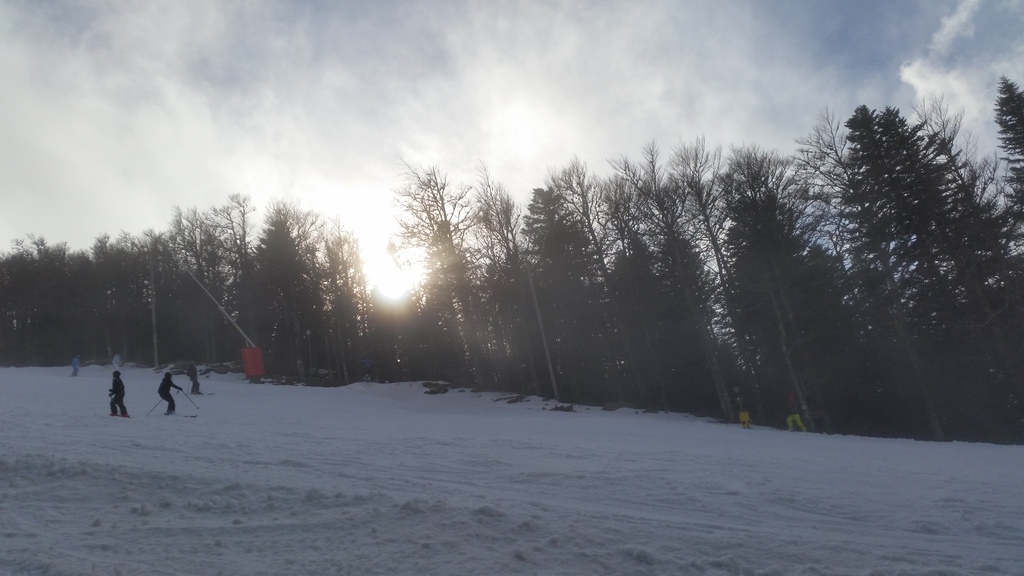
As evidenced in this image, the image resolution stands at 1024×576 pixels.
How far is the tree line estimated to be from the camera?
2786 cm

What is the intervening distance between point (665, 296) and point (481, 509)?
3520 cm

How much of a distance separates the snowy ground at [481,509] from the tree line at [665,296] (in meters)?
16.8

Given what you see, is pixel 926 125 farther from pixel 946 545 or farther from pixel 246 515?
pixel 246 515

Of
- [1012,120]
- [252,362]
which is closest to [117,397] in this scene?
[252,362]

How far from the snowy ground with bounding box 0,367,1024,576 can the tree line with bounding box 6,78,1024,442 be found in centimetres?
1676

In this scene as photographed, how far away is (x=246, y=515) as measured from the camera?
23.2 feet

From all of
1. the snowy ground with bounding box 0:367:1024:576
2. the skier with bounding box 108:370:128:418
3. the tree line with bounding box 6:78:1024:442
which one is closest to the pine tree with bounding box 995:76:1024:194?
the tree line with bounding box 6:78:1024:442

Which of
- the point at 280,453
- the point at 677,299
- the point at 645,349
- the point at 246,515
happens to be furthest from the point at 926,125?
the point at 246,515

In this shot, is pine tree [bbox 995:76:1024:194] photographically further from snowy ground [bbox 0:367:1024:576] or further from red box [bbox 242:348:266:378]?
red box [bbox 242:348:266:378]

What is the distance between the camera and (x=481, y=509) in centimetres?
700

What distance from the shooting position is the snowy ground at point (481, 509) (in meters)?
5.66

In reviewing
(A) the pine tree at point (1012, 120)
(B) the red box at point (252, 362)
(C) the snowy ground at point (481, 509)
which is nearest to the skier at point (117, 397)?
(C) the snowy ground at point (481, 509)

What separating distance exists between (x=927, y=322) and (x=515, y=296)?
2459cm

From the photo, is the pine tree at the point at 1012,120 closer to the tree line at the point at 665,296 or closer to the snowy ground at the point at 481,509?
the tree line at the point at 665,296
